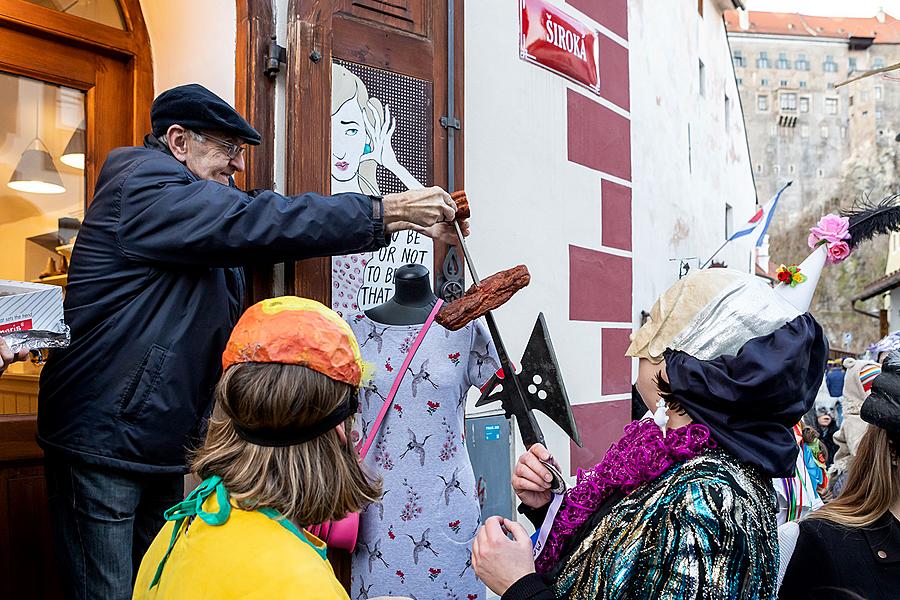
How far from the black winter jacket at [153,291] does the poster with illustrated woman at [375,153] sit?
728 millimetres

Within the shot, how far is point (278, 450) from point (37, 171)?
7.25ft

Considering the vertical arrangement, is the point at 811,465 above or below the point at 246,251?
below

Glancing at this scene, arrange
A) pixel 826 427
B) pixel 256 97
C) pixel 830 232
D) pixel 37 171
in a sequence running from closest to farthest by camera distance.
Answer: pixel 256 97
pixel 37 171
pixel 830 232
pixel 826 427

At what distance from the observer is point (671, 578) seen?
52.1 inches

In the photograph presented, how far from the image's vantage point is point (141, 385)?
204 centimetres

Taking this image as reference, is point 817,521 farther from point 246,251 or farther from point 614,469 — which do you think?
point 246,251

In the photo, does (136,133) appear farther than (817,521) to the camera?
Yes

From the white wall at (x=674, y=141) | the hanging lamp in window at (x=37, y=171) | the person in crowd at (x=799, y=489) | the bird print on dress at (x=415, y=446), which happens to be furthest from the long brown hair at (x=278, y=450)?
the white wall at (x=674, y=141)

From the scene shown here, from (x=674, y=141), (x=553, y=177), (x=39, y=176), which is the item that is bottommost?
(x=39, y=176)


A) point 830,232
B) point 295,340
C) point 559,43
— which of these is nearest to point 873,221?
point 830,232

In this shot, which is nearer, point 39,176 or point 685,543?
point 685,543

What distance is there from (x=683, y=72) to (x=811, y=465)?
14.6 feet

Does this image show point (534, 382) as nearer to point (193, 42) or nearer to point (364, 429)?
point (364, 429)

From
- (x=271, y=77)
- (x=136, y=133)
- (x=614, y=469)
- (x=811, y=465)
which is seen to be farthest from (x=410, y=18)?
(x=811, y=465)
